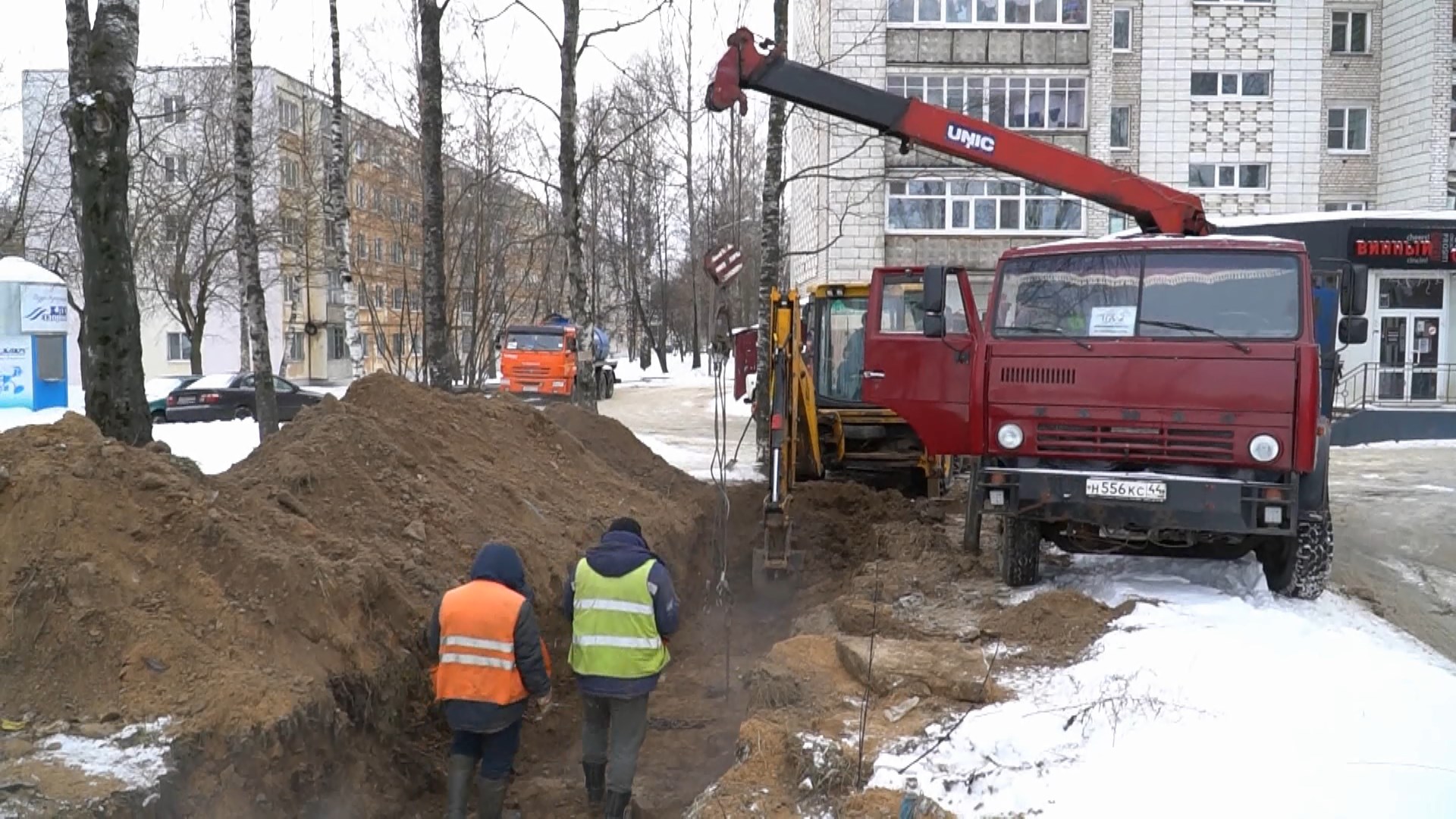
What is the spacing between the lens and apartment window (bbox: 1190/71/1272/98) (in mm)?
31812

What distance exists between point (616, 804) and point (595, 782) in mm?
303

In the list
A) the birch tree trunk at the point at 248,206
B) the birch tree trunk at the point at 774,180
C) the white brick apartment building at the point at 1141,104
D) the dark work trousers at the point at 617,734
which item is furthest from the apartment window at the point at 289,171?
the dark work trousers at the point at 617,734

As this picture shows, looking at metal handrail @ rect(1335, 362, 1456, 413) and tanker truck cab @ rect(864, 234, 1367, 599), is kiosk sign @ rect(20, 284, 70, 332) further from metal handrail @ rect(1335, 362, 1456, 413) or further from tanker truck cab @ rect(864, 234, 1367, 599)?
metal handrail @ rect(1335, 362, 1456, 413)

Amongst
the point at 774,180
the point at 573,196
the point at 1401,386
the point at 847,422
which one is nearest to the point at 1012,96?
the point at 1401,386

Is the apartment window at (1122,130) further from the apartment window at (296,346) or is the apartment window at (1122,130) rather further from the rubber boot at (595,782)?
the apartment window at (296,346)

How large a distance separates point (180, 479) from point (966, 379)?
5.60m

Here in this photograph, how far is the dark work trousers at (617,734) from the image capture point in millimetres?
5988

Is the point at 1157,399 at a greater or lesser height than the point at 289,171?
lesser

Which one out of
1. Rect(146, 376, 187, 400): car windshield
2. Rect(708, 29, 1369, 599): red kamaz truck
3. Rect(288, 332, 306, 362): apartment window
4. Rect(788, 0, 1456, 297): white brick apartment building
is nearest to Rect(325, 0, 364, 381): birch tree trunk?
Rect(146, 376, 187, 400): car windshield

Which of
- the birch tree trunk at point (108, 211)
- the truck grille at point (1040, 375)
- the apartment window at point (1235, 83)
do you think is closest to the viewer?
the truck grille at point (1040, 375)

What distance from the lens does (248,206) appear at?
1593 centimetres

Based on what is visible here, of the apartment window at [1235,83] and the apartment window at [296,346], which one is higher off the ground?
the apartment window at [1235,83]

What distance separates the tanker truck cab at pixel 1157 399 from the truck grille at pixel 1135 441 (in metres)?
0.01

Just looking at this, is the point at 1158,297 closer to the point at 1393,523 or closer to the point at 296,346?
the point at 1393,523
